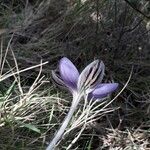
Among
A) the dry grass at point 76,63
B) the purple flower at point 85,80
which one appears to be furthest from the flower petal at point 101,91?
the dry grass at point 76,63

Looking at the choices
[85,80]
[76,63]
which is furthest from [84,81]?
[76,63]

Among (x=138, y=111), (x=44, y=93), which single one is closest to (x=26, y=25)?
(x=44, y=93)

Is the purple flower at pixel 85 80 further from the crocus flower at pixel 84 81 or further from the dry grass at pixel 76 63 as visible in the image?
the dry grass at pixel 76 63

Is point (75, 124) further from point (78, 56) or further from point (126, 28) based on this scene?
point (126, 28)

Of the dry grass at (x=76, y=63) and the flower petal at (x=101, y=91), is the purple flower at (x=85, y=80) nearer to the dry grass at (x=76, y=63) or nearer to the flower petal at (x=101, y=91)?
the flower petal at (x=101, y=91)

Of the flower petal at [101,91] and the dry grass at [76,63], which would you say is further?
the dry grass at [76,63]

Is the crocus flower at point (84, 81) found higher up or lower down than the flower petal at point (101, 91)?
higher up

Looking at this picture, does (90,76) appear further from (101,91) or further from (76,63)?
(76,63)

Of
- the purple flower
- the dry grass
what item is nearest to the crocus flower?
the purple flower
